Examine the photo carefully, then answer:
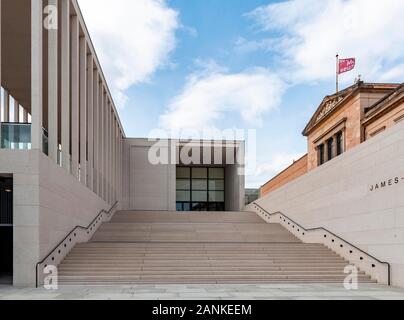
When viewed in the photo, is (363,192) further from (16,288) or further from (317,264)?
(16,288)

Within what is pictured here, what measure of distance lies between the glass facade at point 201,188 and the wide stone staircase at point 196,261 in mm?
22172

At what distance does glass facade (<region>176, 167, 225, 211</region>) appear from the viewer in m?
43.1

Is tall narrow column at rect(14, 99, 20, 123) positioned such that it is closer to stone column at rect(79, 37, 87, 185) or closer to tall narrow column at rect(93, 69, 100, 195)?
tall narrow column at rect(93, 69, 100, 195)

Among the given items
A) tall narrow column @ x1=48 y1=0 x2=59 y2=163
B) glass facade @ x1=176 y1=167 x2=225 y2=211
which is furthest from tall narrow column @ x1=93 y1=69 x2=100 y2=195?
glass facade @ x1=176 y1=167 x2=225 y2=211

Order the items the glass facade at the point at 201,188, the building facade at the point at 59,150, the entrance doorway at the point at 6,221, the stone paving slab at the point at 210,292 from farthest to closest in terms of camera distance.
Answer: the glass facade at the point at 201,188 → the entrance doorway at the point at 6,221 → the building facade at the point at 59,150 → the stone paving slab at the point at 210,292

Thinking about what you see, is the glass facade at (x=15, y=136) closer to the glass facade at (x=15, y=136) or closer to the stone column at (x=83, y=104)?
the glass facade at (x=15, y=136)

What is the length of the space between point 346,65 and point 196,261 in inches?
935

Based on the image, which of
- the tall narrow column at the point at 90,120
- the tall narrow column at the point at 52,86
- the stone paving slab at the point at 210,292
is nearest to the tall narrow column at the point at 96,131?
the tall narrow column at the point at 90,120

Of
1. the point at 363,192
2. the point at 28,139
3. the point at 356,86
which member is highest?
the point at 356,86

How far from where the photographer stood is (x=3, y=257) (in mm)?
16781

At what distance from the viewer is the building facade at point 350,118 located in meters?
25.4
